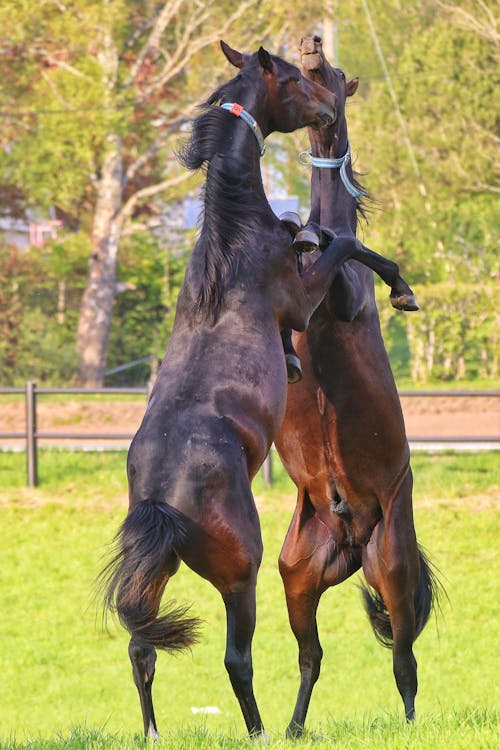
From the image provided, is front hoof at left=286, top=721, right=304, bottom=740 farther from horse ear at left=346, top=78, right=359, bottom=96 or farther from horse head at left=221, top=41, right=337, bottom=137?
horse ear at left=346, top=78, right=359, bottom=96

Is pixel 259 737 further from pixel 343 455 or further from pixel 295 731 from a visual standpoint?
pixel 343 455

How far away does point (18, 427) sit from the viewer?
56.9 ft

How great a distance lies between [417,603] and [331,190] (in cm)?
211

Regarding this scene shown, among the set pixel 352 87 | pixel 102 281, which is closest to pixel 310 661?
pixel 352 87

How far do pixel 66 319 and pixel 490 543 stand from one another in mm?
14970

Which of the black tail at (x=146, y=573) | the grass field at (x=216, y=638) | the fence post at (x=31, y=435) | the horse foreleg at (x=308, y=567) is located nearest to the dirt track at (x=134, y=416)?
the fence post at (x=31, y=435)

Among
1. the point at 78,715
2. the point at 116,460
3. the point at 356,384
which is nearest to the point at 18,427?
the point at 116,460

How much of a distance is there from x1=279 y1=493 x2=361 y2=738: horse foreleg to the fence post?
24.4ft

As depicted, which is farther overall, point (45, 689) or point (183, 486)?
point (45, 689)

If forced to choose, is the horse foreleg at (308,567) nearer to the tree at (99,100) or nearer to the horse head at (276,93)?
the horse head at (276,93)

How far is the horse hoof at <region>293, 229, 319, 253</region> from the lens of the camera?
5.41m

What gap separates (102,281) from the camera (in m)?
23.8

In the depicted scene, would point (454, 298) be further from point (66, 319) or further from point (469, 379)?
point (66, 319)

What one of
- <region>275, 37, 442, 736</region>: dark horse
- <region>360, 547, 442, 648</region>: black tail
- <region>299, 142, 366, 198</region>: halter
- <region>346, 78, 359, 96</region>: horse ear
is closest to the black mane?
<region>275, 37, 442, 736</region>: dark horse
